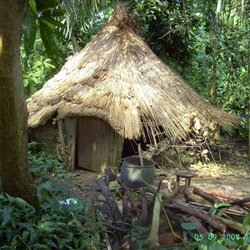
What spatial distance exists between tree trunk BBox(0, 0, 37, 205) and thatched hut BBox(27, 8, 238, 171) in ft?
12.2

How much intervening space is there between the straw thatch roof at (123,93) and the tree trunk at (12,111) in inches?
146

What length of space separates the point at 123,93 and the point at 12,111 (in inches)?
179

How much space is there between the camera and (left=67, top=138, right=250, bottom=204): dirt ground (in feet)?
19.8

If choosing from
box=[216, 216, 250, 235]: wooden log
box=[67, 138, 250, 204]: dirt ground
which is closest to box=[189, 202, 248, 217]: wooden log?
box=[216, 216, 250, 235]: wooden log

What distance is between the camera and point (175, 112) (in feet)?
24.2

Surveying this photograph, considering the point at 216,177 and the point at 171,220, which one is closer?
the point at 171,220

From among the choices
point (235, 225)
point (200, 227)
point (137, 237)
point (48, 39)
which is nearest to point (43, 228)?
point (137, 237)

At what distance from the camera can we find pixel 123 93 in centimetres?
722

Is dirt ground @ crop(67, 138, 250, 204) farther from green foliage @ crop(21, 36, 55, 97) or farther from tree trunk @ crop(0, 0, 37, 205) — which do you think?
green foliage @ crop(21, 36, 55, 97)

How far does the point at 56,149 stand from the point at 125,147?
5.84ft

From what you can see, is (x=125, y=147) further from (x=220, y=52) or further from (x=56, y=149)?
(x=220, y=52)

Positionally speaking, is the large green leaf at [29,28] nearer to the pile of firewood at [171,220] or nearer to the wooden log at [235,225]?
the pile of firewood at [171,220]

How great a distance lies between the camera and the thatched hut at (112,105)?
23.2 feet
